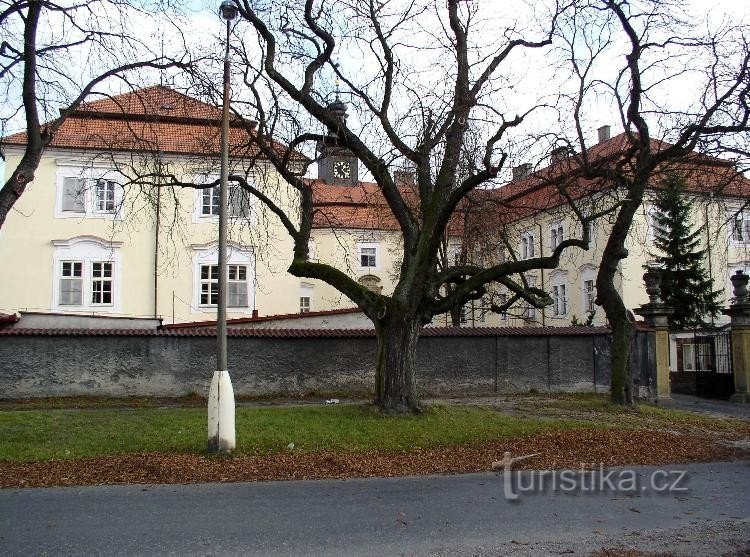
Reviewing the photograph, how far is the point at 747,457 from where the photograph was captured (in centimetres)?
1164

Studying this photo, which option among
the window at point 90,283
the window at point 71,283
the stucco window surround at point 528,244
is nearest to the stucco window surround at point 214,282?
the window at point 90,283

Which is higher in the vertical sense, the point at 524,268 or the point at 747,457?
the point at 524,268

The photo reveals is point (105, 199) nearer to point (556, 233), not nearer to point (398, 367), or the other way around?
point (398, 367)

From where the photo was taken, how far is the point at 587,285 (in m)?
37.5

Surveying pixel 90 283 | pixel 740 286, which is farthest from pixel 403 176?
pixel 90 283

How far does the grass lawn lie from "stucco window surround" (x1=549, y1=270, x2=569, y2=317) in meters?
24.4

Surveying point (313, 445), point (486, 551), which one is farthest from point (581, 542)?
point (313, 445)

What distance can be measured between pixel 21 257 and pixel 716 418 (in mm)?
26377

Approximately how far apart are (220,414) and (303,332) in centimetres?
881

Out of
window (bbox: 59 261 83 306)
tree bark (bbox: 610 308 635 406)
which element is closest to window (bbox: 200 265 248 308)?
window (bbox: 59 261 83 306)

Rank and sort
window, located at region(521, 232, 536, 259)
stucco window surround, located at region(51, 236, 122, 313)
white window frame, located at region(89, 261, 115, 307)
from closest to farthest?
stucco window surround, located at region(51, 236, 122, 313), white window frame, located at region(89, 261, 115, 307), window, located at region(521, 232, 536, 259)

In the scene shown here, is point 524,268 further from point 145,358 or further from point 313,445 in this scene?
point 145,358

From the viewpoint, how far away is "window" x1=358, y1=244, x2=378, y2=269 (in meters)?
41.9

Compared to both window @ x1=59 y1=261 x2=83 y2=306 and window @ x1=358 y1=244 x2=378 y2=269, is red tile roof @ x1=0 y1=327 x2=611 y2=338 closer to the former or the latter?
window @ x1=59 y1=261 x2=83 y2=306
